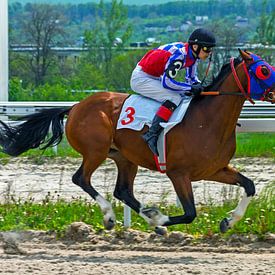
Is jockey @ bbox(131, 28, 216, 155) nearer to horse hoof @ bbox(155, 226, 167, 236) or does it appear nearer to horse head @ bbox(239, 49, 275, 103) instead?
horse head @ bbox(239, 49, 275, 103)

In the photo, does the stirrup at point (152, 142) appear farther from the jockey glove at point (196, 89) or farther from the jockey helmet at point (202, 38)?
the jockey helmet at point (202, 38)

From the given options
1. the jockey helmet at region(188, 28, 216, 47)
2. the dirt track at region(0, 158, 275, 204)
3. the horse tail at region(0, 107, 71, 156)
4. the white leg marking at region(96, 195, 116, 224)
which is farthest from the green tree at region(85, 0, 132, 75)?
the jockey helmet at region(188, 28, 216, 47)

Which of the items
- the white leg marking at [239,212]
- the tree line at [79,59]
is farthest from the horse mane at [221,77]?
the tree line at [79,59]

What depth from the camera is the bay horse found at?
26.1ft

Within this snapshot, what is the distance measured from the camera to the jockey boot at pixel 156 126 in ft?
26.6

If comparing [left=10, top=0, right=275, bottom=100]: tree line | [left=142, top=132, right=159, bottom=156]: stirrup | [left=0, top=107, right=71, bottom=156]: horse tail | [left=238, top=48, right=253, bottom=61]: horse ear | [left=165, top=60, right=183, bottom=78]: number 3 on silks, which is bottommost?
[left=10, top=0, right=275, bottom=100]: tree line

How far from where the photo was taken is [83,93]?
Answer: 62.3 ft

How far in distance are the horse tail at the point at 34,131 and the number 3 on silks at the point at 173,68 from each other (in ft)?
4.29

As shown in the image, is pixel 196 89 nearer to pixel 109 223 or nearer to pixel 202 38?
pixel 202 38

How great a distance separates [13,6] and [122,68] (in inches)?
1436

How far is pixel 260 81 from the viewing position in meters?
7.83

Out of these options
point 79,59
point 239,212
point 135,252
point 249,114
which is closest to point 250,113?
point 249,114

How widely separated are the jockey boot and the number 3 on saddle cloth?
0.11 feet

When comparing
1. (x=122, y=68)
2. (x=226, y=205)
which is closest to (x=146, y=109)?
(x=226, y=205)
